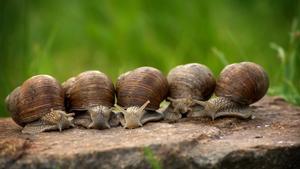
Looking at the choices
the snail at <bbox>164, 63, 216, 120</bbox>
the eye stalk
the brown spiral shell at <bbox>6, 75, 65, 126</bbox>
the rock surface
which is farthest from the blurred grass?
the rock surface

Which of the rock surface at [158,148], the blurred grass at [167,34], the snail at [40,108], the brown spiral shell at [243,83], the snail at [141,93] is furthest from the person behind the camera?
the blurred grass at [167,34]

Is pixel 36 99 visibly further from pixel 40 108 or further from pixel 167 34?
pixel 167 34

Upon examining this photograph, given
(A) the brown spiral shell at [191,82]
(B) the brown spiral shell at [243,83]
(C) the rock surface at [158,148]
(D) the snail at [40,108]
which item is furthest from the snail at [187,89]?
(D) the snail at [40,108]

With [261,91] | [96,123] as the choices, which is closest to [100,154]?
[96,123]

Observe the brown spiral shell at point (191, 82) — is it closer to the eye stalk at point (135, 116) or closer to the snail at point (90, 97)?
the eye stalk at point (135, 116)

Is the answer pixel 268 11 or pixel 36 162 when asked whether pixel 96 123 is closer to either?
pixel 36 162

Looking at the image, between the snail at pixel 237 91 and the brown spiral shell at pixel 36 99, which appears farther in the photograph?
the snail at pixel 237 91
